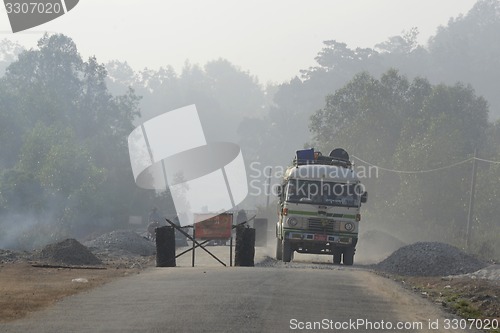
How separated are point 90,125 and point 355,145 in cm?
3462

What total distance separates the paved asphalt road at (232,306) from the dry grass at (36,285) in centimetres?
49

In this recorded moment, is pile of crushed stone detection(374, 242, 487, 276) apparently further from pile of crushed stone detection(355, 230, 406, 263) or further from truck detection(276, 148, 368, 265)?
pile of crushed stone detection(355, 230, 406, 263)

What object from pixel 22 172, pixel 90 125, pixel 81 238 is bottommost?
pixel 81 238

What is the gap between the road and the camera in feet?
46.6

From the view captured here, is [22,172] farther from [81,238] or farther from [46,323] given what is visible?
[46,323]

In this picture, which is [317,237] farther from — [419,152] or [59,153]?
[59,153]

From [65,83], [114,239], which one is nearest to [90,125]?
[65,83]

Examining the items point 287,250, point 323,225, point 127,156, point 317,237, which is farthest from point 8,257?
point 127,156

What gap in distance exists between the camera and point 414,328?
1482 centimetres

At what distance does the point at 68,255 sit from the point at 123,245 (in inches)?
491

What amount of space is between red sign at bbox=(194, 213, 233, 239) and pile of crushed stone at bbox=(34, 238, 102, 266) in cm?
456

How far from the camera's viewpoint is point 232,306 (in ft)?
51.9

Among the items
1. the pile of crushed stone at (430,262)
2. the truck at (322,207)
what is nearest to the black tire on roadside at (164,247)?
the truck at (322,207)

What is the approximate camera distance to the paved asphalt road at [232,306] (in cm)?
1421
